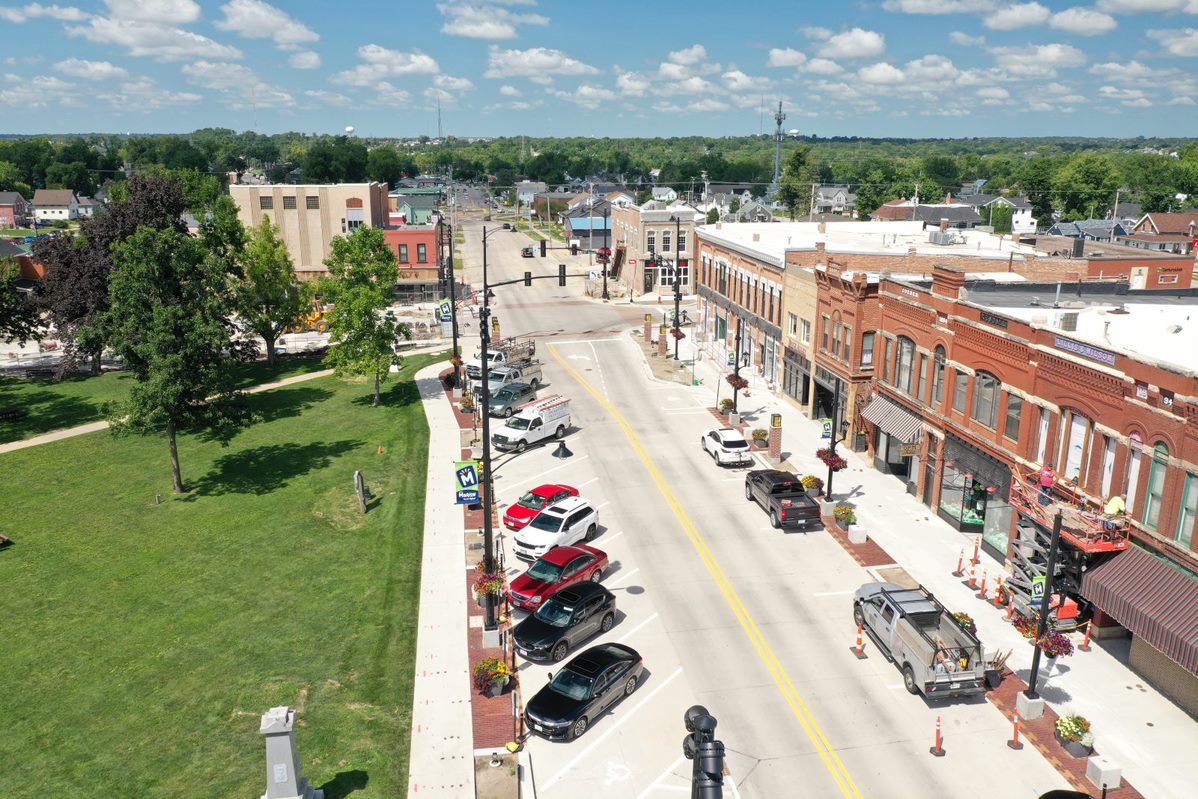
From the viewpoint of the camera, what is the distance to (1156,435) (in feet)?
79.3

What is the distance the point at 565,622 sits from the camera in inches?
1019

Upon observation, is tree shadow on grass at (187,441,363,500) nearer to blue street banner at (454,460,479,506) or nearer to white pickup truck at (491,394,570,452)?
white pickup truck at (491,394,570,452)

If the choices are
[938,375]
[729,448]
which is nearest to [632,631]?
[729,448]

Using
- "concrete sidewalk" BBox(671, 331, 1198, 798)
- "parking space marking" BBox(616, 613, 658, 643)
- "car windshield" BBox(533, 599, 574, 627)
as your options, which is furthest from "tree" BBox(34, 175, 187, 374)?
"concrete sidewalk" BBox(671, 331, 1198, 798)

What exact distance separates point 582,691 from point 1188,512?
1711cm

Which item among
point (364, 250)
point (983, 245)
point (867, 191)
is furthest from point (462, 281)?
point (867, 191)

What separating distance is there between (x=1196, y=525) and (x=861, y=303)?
2228cm

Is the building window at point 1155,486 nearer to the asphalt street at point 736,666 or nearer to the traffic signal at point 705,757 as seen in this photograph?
the asphalt street at point 736,666

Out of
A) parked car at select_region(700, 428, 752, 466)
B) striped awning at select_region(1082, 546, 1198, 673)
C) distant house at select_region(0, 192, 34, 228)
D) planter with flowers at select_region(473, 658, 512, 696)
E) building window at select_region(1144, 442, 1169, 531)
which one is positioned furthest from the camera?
distant house at select_region(0, 192, 34, 228)

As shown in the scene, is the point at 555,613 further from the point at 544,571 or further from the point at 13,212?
the point at 13,212

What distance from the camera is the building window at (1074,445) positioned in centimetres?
2734

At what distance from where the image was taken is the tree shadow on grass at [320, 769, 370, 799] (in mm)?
19641

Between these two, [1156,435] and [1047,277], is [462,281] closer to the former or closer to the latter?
[1047,277]

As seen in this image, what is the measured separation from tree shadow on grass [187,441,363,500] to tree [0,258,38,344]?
1172 inches
